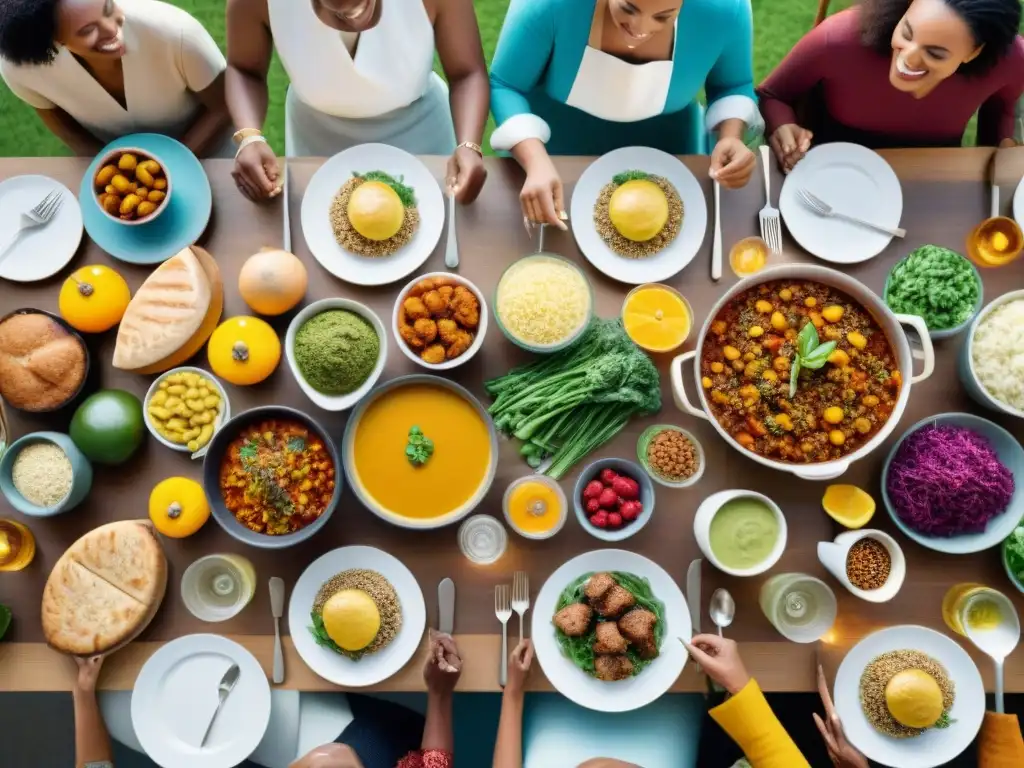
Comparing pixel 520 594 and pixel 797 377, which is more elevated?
pixel 797 377

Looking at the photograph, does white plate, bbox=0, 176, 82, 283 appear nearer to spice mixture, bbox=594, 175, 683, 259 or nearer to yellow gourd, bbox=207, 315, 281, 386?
yellow gourd, bbox=207, 315, 281, 386

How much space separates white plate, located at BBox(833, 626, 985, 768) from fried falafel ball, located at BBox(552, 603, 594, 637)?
0.63 m

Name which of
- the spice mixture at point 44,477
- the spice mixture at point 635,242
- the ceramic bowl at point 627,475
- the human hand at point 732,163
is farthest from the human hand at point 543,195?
the spice mixture at point 44,477

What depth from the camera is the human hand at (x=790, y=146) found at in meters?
1.83

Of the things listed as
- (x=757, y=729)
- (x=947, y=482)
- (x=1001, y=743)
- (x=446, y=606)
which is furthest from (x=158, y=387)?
(x=1001, y=743)

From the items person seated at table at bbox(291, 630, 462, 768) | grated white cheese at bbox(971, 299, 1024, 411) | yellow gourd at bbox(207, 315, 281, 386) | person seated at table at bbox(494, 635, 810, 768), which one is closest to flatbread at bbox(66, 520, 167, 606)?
yellow gourd at bbox(207, 315, 281, 386)

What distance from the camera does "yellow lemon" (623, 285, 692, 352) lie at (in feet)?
5.71

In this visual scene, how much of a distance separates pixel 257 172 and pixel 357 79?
0.38 m

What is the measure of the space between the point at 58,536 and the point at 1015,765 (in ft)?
8.01

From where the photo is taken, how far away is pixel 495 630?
1694 mm

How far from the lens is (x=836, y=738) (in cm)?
166

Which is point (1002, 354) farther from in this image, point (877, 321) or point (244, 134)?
point (244, 134)

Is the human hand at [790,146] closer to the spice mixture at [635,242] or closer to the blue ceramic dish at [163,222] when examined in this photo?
the spice mixture at [635,242]

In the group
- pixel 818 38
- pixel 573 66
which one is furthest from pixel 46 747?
pixel 818 38
